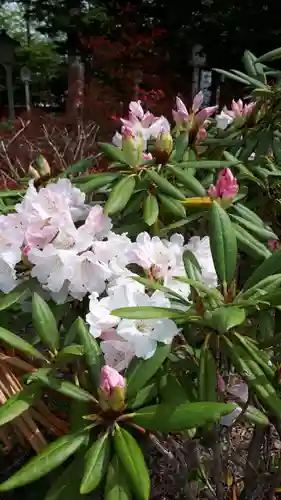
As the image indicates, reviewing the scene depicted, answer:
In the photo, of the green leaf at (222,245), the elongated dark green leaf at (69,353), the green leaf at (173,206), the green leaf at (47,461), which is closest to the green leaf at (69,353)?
the elongated dark green leaf at (69,353)

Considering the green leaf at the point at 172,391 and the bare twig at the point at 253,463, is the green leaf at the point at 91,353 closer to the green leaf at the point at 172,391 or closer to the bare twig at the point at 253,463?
the green leaf at the point at 172,391

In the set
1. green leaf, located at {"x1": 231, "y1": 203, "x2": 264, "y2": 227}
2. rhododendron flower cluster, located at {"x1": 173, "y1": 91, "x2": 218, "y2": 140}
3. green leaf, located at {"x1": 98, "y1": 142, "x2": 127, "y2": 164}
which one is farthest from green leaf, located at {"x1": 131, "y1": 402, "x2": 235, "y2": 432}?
rhododendron flower cluster, located at {"x1": 173, "y1": 91, "x2": 218, "y2": 140}

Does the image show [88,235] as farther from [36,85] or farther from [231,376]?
[36,85]

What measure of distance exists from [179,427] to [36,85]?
15366 millimetres

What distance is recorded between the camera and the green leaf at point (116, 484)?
2.49 feet

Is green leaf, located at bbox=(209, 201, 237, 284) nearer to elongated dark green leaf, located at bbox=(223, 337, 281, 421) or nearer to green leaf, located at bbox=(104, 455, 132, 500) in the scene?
elongated dark green leaf, located at bbox=(223, 337, 281, 421)

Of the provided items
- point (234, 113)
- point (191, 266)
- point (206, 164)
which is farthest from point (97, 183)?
point (234, 113)

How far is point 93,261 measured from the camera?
0.95 metres

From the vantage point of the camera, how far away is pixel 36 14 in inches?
426

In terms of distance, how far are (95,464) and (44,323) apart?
0.74 ft

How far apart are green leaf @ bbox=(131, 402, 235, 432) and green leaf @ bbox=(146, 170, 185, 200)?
0.44m

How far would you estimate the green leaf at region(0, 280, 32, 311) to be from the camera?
0.95 meters

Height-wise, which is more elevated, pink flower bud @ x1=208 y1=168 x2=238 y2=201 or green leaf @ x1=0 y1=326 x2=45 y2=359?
pink flower bud @ x1=208 y1=168 x2=238 y2=201

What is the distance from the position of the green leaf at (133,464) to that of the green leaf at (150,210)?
0.40m
